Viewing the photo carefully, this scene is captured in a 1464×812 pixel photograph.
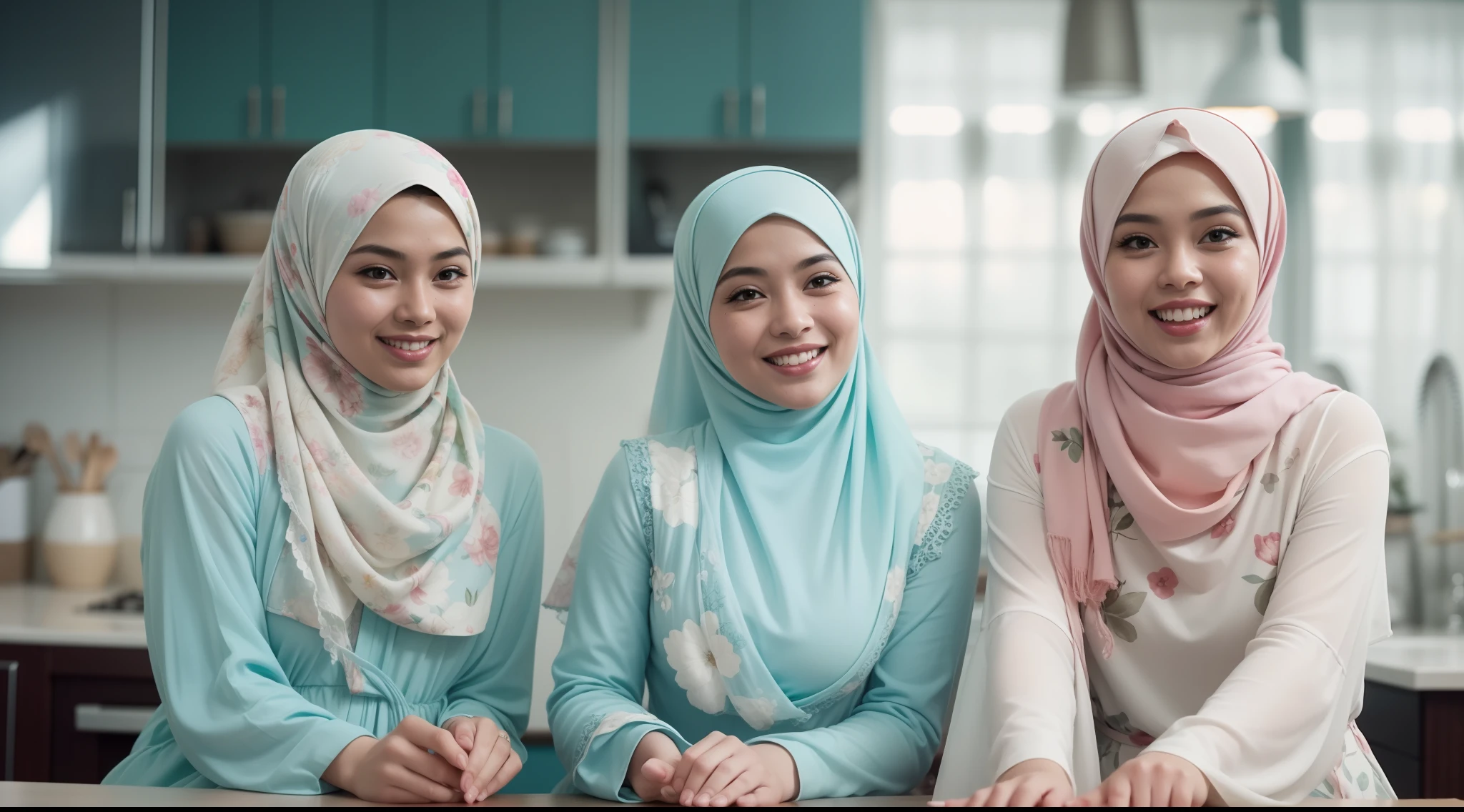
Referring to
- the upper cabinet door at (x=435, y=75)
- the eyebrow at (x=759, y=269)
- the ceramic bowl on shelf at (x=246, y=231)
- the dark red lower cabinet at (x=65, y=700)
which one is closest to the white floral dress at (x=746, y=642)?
the eyebrow at (x=759, y=269)

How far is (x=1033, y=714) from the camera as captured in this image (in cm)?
118

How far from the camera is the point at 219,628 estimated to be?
4.19 feet

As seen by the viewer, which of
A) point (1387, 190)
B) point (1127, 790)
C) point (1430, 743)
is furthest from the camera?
point (1387, 190)

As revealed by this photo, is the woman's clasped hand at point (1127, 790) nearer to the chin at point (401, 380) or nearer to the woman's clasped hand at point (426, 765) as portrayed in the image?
the woman's clasped hand at point (426, 765)

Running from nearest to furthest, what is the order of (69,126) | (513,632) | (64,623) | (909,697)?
(909,697)
(513,632)
(64,623)
(69,126)

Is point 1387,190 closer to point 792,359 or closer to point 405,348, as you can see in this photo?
point 792,359

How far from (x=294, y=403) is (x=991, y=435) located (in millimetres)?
2375

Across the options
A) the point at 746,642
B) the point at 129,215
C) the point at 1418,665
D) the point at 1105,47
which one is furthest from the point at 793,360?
the point at 129,215

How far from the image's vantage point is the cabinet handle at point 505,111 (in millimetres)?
2973

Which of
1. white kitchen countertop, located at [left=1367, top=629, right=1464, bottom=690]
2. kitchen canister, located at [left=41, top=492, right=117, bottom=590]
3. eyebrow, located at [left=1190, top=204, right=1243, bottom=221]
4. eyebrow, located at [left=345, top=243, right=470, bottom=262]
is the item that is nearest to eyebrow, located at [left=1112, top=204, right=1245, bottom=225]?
eyebrow, located at [left=1190, top=204, right=1243, bottom=221]

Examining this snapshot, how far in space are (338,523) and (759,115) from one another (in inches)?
75.1

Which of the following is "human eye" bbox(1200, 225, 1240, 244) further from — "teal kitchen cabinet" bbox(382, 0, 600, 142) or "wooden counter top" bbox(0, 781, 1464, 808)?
"teal kitchen cabinet" bbox(382, 0, 600, 142)

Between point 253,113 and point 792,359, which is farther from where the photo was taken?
point 253,113

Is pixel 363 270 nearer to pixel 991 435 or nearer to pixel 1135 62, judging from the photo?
pixel 1135 62
